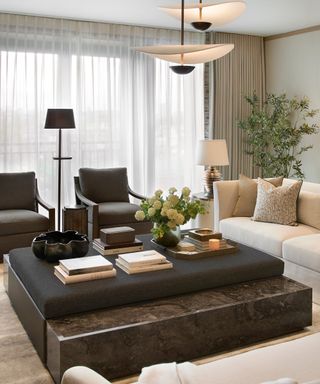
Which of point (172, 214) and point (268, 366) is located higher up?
point (172, 214)

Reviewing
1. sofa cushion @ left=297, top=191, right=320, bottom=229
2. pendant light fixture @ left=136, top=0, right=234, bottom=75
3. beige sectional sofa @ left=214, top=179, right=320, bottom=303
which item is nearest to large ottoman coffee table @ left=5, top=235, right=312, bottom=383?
beige sectional sofa @ left=214, top=179, right=320, bottom=303

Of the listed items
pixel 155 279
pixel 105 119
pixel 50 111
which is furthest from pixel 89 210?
pixel 155 279

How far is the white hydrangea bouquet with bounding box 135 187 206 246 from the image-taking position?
138 inches

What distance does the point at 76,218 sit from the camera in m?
5.26

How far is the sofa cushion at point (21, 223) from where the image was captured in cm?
470

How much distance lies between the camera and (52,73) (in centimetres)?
588

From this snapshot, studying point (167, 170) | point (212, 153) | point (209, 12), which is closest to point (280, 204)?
point (212, 153)

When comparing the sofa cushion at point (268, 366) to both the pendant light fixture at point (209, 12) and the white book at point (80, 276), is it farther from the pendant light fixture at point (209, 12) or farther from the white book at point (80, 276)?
the pendant light fixture at point (209, 12)

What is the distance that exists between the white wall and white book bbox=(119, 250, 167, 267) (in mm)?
3847

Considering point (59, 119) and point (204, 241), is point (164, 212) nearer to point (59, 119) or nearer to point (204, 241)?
→ point (204, 241)

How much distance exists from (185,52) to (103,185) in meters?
2.62

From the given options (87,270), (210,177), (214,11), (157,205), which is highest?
(214,11)

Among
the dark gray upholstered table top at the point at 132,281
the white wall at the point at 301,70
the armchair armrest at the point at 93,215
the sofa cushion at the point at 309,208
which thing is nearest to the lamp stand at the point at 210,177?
the sofa cushion at the point at 309,208

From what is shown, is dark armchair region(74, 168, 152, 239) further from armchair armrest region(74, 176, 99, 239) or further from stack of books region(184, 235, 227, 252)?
stack of books region(184, 235, 227, 252)
